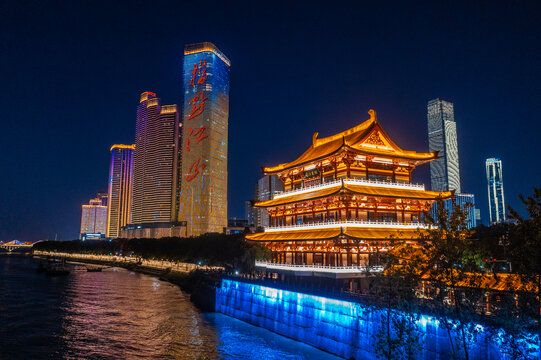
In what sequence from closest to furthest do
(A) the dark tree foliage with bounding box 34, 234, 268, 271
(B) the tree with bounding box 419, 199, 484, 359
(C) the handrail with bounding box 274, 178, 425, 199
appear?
(B) the tree with bounding box 419, 199, 484, 359, (C) the handrail with bounding box 274, 178, 425, 199, (A) the dark tree foliage with bounding box 34, 234, 268, 271

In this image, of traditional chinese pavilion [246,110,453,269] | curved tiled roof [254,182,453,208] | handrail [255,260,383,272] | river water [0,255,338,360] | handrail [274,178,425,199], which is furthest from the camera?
handrail [274,178,425,199]

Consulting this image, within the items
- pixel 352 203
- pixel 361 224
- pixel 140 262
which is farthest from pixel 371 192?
pixel 140 262

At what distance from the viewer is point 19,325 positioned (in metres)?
47.4

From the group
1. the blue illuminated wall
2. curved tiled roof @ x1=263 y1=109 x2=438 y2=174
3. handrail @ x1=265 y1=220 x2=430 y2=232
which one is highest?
curved tiled roof @ x1=263 y1=109 x2=438 y2=174

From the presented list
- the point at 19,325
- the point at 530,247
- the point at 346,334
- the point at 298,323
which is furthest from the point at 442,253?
the point at 19,325

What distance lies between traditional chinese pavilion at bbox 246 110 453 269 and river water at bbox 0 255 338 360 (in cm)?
1131

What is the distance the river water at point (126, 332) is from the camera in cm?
3653

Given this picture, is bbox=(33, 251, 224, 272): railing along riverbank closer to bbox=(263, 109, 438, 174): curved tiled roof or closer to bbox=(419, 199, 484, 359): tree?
bbox=(263, 109, 438, 174): curved tiled roof

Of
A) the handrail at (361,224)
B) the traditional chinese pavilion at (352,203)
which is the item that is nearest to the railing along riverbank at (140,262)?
the traditional chinese pavilion at (352,203)

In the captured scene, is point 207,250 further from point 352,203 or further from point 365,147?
point 365,147

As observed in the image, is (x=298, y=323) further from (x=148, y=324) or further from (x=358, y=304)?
(x=148, y=324)

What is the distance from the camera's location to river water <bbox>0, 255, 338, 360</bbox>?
36.5m

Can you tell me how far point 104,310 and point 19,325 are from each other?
11339 mm

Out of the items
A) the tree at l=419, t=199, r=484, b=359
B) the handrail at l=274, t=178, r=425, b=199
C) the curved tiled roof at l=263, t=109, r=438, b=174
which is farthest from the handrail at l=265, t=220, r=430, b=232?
the tree at l=419, t=199, r=484, b=359
